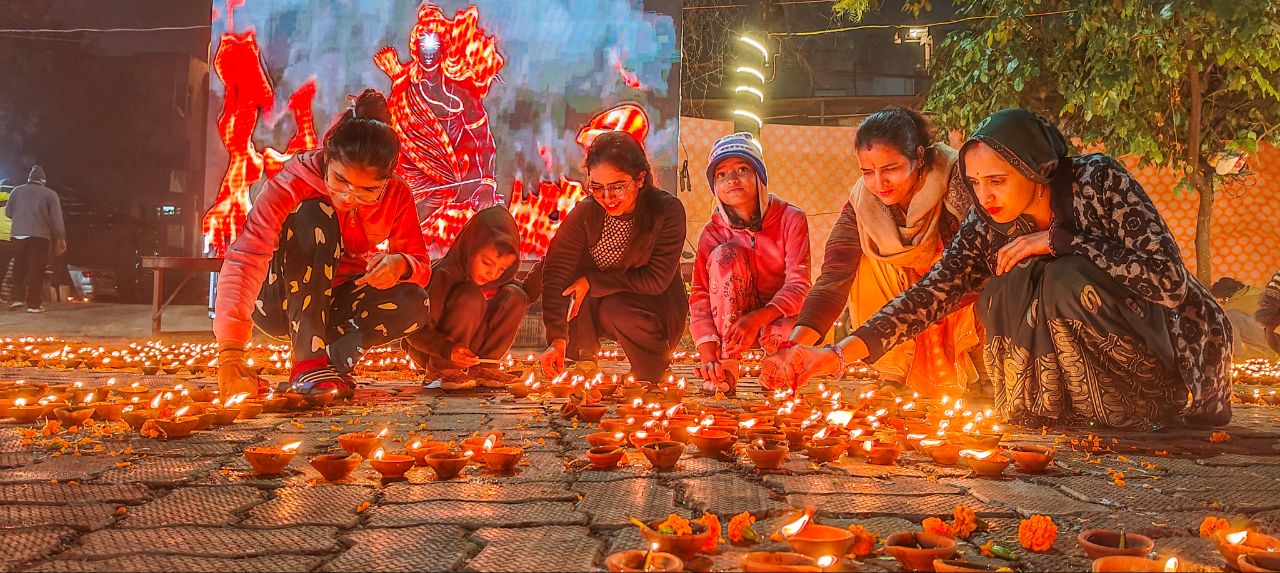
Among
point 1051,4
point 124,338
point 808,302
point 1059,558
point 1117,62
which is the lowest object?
point 124,338

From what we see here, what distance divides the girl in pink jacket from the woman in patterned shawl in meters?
1.34

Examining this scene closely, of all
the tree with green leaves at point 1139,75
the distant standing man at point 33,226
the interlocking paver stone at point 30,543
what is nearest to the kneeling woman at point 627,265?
the interlocking paver stone at point 30,543

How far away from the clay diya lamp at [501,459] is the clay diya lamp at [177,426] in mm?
1194

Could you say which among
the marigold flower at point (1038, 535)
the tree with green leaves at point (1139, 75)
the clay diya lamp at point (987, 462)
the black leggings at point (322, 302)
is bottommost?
the clay diya lamp at point (987, 462)

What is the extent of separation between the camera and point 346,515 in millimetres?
2000

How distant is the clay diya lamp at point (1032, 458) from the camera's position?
2527 mm

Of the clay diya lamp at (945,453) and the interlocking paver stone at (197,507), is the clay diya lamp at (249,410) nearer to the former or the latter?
the interlocking paver stone at (197,507)

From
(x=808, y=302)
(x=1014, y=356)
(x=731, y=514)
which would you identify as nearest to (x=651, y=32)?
(x=808, y=302)

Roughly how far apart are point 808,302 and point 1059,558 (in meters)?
2.53

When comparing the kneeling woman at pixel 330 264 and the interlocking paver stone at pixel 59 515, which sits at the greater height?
the kneeling woman at pixel 330 264

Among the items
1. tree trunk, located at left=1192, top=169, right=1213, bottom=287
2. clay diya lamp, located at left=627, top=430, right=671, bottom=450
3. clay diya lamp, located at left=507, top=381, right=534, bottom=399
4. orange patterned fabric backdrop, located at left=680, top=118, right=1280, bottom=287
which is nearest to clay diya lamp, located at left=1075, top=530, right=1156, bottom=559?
clay diya lamp, located at left=627, top=430, right=671, bottom=450

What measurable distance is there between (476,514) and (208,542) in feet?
1.78

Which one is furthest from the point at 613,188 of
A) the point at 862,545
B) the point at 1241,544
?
the point at 1241,544

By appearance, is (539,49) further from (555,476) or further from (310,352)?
(555,476)
